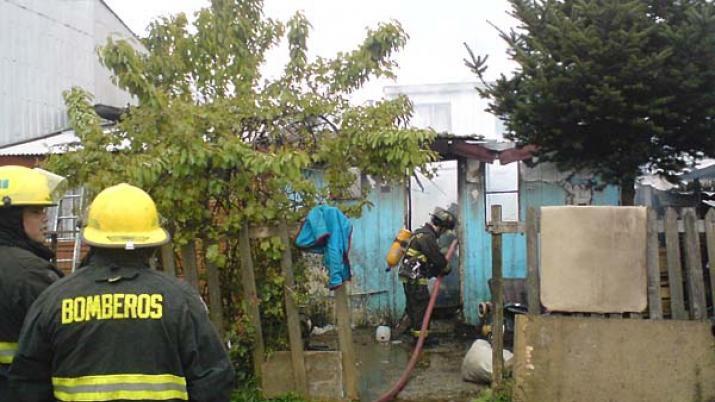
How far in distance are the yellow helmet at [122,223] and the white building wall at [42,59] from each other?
40.6 feet

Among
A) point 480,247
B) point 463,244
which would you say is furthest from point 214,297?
point 480,247

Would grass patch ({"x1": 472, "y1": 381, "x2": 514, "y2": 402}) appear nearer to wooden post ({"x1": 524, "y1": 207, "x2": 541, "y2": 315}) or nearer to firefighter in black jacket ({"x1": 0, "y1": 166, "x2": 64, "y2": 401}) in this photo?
wooden post ({"x1": 524, "y1": 207, "x2": 541, "y2": 315})

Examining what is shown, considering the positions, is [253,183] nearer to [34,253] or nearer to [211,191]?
[211,191]

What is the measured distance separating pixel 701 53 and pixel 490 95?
2296 mm

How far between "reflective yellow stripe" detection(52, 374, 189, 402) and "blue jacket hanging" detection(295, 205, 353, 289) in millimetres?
3518

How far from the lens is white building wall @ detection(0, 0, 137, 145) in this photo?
13852 mm

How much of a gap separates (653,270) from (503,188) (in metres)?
4.20

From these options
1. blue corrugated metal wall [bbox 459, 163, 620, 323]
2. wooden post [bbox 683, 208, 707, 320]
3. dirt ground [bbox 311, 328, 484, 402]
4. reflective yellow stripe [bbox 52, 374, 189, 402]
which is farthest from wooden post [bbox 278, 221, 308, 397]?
blue corrugated metal wall [bbox 459, 163, 620, 323]

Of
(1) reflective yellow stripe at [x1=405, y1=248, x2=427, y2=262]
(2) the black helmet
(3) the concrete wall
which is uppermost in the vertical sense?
(2) the black helmet

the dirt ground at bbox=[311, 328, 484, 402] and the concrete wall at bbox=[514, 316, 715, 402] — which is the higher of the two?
the concrete wall at bbox=[514, 316, 715, 402]

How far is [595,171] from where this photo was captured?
8.26m

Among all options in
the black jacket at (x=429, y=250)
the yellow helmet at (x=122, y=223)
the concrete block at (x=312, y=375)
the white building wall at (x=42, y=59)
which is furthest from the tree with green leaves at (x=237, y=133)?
the white building wall at (x=42, y=59)

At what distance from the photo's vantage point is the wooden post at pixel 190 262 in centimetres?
621

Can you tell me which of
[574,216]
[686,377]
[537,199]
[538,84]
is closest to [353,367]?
[574,216]
